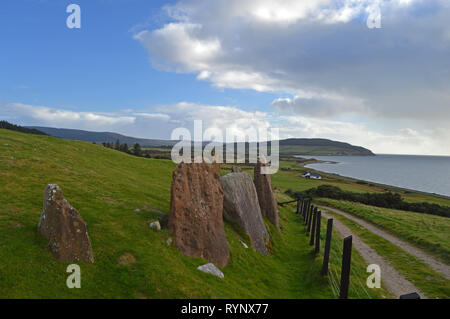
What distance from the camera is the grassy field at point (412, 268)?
690 inches

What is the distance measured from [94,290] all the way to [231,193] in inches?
441

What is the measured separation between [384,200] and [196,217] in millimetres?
62891

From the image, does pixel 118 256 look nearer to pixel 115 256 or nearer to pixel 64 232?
pixel 115 256

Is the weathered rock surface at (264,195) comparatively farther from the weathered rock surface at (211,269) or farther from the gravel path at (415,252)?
the weathered rock surface at (211,269)

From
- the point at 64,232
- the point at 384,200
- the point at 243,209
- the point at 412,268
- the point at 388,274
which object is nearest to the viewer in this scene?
the point at 64,232

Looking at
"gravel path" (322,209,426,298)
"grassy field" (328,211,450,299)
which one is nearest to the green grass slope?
"gravel path" (322,209,426,298)

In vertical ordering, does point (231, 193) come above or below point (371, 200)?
above

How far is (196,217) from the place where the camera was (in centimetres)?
1541

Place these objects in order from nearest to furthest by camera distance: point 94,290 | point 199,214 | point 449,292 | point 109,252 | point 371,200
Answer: point 94,290, point 109,252, point 199,214, point 449,292, point 371,200

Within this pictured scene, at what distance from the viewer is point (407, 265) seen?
870 inches

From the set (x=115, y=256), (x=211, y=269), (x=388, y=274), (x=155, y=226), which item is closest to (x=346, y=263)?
(x=211, y=269)

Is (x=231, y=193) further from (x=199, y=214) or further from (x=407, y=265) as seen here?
(x=407, y=265)

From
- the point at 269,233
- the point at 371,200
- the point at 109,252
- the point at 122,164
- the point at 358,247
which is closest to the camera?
the point at 109,252
